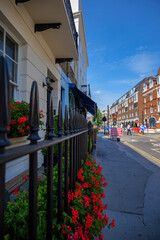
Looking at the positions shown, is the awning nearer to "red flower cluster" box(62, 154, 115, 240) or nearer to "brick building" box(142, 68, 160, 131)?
"red flower cluster" box(62, 154, 115, 240)

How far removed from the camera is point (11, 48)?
2.98 metres

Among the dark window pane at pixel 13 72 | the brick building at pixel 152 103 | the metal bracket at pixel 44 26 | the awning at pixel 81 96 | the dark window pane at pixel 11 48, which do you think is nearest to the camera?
the dark window pane at pixel 11 48

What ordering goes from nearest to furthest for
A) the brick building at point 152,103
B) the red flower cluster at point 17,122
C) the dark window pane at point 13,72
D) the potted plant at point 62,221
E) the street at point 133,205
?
the potted plant at point 62,221 < the street at point 133,205 < the red flower cluster at point 17,122 < the dark window pane at point 13,72 < the brick building at point 152,103

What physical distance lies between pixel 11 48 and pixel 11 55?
0.16m

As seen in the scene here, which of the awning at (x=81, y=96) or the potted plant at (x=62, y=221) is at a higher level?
the awning at (x=81, y=96)

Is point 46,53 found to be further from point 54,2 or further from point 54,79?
point 54,2

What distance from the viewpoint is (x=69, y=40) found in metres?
4.30

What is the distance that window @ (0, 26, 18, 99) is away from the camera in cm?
261

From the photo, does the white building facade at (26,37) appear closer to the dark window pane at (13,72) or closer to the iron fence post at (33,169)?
the dark window pane at (13,72)

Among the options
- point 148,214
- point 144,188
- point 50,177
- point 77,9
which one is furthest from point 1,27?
point 77,9

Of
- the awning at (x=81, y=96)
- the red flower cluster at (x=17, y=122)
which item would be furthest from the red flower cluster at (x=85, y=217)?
the awning at (x=81, y=96)

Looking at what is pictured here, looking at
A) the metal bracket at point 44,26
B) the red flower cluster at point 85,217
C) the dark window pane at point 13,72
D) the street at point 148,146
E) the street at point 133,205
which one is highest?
the metal bracket at point 44,26

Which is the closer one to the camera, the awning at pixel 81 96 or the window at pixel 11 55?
the window at pixel 11 55

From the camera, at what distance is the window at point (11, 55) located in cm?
261
